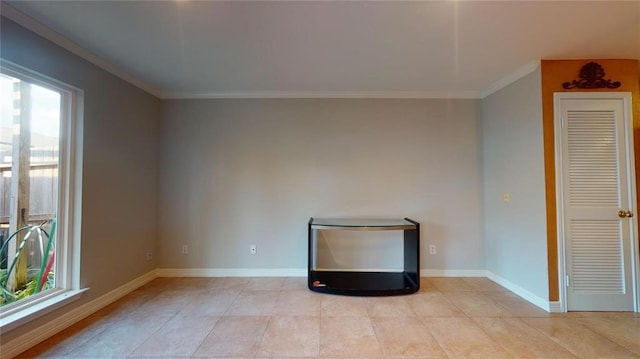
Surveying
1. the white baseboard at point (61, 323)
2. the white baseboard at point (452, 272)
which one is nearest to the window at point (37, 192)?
the white baseboard at point (61, 323)

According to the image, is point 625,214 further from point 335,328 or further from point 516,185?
point 335,328

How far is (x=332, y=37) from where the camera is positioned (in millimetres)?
2291

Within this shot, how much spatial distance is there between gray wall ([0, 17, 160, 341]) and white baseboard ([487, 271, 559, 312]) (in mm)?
4298

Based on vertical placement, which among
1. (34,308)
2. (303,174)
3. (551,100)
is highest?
(551,100)

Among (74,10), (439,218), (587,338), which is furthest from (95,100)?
(587,338)

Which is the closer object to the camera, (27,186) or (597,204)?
(27,186)

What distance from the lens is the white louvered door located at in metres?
2.61

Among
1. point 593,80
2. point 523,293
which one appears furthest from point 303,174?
point 593,80

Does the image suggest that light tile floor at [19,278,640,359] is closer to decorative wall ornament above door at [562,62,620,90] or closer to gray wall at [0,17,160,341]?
gray wall at [0,17,160,341]

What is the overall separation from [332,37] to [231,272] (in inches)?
118

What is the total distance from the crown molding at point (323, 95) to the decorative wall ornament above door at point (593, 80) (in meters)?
1.08

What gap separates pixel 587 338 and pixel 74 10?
4514mm

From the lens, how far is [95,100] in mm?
2691

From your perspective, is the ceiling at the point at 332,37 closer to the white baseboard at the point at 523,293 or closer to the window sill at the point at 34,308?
the window sill at the point at 34,308
